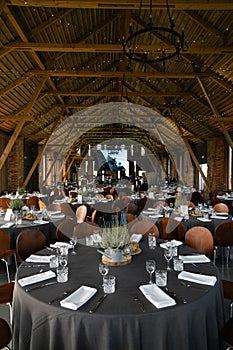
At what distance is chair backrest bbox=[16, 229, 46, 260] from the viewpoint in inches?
147

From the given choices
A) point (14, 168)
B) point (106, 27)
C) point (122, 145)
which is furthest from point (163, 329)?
point (122, 145)

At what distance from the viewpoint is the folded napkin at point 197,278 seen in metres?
2.40

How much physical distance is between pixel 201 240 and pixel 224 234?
4.07 ft

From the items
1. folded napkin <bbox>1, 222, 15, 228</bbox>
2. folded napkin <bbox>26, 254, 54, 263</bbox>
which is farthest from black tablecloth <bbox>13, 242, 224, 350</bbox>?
folded napkin <bbox>1, 222, 15, 228</bbox>

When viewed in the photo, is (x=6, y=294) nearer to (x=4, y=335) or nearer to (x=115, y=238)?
(x=4, y=335)

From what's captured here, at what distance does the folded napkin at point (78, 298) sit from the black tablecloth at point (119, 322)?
0.12 feet

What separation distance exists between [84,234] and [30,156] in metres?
15.0

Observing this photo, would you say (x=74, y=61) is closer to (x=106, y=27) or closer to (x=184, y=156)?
(x=106, y=27)

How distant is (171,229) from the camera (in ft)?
Answer: 16.6

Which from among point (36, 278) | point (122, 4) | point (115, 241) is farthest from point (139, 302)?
point (122, 4)

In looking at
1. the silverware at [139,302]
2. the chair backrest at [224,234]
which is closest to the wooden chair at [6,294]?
the silverware at [139,302]

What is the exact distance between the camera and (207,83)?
10.6 m

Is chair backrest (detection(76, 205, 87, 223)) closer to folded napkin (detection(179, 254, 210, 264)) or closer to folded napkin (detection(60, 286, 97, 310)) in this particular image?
folded napkin (detection(179, 254, 210, 264))

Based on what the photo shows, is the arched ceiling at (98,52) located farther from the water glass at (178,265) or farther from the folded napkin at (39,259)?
the folded napkin at (39,259)
